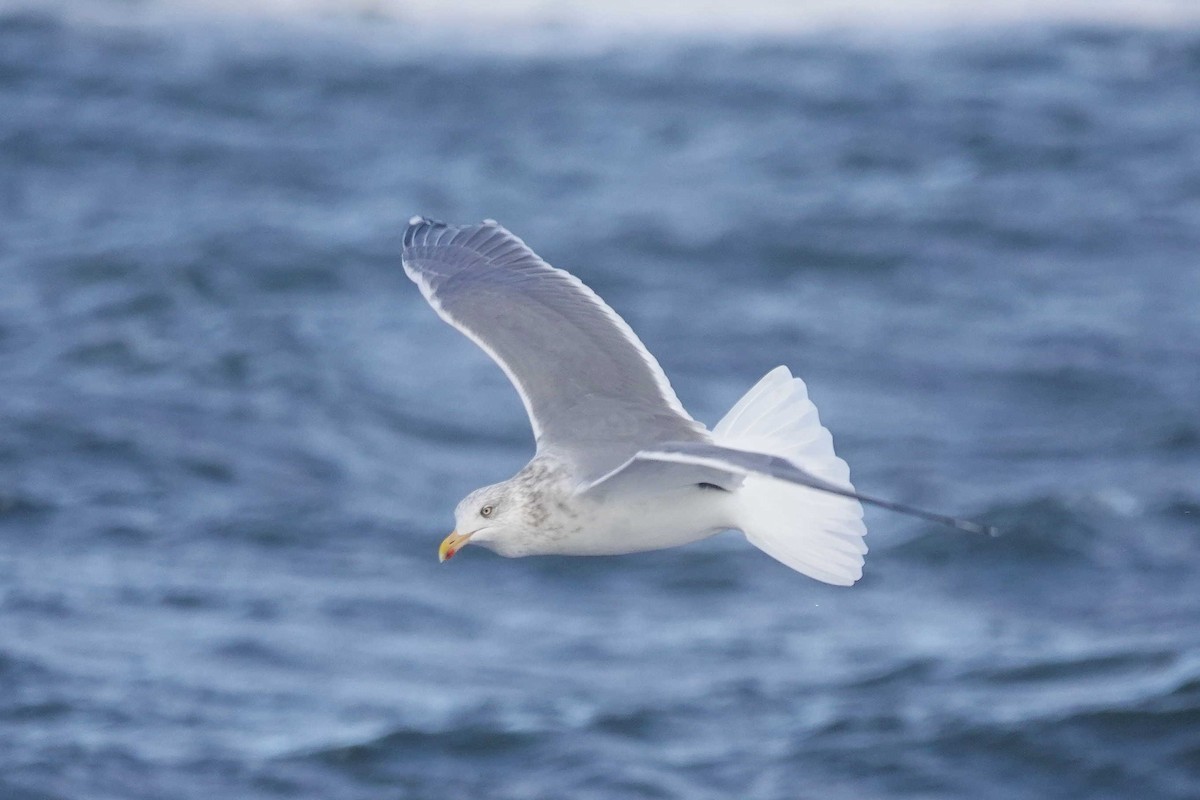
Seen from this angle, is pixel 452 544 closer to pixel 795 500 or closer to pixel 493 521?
pixel 493 521

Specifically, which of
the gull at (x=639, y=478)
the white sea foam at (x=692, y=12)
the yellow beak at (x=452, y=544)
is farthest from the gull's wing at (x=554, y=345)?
the white sea foam at (x=692, y=12)

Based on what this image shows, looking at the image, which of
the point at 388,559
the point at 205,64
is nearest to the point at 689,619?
the point at 388,559

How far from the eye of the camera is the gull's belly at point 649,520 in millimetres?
4441

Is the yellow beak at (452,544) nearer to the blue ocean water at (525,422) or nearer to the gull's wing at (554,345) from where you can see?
the gull's wing at (554,345)

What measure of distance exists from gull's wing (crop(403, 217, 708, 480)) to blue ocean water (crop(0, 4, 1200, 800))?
6.73ft

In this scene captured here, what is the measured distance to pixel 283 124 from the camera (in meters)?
13.7

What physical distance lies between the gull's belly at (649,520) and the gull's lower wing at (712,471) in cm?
7

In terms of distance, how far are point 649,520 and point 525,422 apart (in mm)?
5192

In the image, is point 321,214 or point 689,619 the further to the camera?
point 321,214

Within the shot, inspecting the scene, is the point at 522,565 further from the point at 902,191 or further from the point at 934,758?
the point at 902,191

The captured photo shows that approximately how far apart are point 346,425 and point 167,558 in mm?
1634

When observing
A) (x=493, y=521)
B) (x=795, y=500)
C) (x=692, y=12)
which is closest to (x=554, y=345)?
(x=493, y=521)

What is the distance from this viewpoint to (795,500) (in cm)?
455

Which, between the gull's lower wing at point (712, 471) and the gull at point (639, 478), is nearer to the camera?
the gull's lower wing at point (712, 471)
